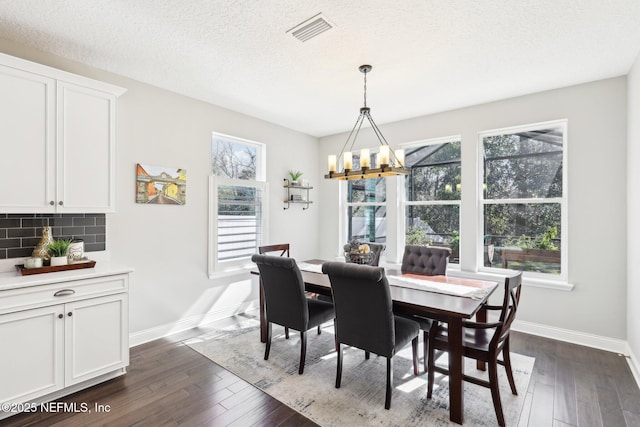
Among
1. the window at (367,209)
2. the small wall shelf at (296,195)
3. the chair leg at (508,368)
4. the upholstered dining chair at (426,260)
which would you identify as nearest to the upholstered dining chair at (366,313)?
the chair leg at (508,368)

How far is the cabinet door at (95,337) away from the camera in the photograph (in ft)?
7.61

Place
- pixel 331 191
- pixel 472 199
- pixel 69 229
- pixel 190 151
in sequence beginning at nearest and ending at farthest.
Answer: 1. pixel 69 229
2. pixel 190 151
3. pixel 472 199
4. pixel 331 191

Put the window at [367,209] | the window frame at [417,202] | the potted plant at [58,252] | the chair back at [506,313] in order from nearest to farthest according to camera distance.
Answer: the chair back at [506,313] < the potted plant at [58,252] < the window frame at [417,202] < the window at [367,209]

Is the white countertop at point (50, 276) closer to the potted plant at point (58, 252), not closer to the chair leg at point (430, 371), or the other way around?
the potted plant at point (58, 252)

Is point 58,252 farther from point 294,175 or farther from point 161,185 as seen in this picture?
point 294,175

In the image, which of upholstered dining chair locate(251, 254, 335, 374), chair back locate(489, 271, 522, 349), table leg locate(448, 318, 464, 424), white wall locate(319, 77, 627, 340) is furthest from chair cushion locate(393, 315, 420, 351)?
white wall locate(319, 77, 627, 340)

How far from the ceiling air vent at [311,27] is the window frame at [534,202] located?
2617 mm

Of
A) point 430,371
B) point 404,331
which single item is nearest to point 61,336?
point 404,331

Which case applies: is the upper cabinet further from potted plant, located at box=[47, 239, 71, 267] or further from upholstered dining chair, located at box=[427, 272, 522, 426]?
upholstered dining chair, located at box=[427, 272, 522, 426]

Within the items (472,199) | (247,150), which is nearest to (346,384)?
(472,199)

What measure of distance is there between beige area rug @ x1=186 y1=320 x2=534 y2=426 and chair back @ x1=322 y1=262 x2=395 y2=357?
403 mm

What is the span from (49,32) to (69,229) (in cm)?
160

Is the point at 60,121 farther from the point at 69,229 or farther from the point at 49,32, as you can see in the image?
the point at 69,229

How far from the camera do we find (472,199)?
401 cm
